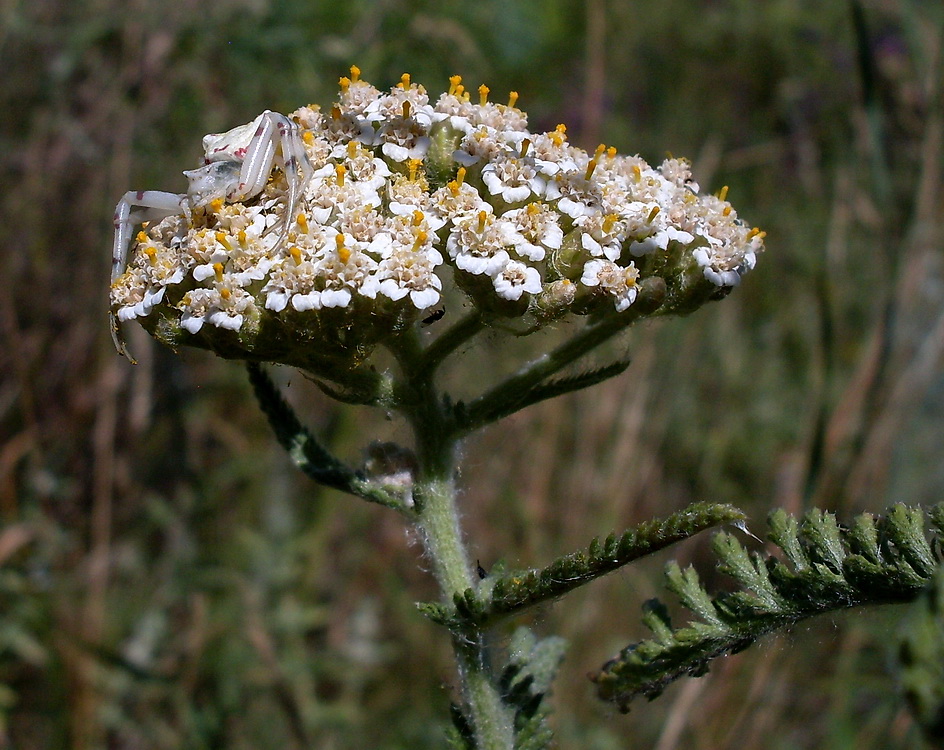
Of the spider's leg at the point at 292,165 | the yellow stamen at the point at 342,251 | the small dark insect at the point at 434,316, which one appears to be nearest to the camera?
the yellow stamen at the point at 342,251

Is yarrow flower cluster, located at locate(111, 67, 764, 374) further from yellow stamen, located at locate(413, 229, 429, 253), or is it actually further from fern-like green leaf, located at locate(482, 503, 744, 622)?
fern-like green leaf, located at locate(482, 503, 744, 622)

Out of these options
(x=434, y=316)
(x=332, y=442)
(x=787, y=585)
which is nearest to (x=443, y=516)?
(x=434, y=316)

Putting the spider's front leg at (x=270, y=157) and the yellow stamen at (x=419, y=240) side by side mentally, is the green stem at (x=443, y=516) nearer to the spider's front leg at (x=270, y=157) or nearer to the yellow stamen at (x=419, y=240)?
the yellow stamen at (x=419, y=240)

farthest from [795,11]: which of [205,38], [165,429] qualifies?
[165,429]

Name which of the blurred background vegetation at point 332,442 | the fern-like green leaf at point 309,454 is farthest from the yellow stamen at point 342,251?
the blurred background vegetation at point 332,442

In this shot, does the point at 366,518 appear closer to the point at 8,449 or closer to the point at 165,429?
the point at 165,429

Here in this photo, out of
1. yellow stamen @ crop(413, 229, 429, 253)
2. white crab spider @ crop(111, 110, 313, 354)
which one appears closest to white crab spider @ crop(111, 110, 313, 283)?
white crab spider @ crop(111, 110, 313, 354)
